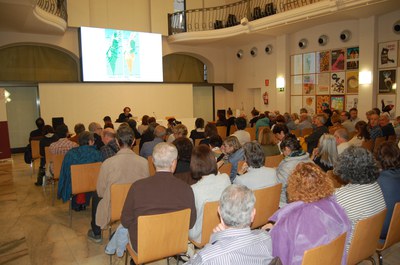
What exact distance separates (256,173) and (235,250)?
1777 mm

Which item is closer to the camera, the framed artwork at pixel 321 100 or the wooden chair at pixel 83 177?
the wooden chair at pixel 83 177

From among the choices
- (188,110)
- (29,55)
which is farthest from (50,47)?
(188,110)

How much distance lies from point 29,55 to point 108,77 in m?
2.69

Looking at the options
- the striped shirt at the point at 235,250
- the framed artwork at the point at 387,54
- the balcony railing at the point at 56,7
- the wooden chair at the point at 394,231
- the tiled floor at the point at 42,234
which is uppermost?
the balcony railing at the point at 56,7

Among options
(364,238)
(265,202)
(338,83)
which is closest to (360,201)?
(364,238)

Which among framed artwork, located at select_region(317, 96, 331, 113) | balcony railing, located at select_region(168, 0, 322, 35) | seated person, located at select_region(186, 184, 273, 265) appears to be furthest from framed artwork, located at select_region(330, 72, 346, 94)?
seated person, located at select_region(186, 184, 273, 265)

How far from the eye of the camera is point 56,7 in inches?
421

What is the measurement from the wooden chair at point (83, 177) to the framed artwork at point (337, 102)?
30.9 ft

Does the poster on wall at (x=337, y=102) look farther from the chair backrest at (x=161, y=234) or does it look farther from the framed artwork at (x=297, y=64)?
the chair backrest at (x=161, y=234)

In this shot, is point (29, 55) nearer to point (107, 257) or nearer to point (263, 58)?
point (263, 58)

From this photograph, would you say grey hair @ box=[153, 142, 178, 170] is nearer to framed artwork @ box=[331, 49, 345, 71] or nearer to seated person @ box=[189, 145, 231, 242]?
seated person @ box=[189, 145, 231, 242]

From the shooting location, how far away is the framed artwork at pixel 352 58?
35.3ft

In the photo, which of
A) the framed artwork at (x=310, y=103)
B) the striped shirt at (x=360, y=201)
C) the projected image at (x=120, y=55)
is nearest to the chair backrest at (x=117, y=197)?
the striped shirt at (x=360, y=201)

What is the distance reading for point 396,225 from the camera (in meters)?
2.57
